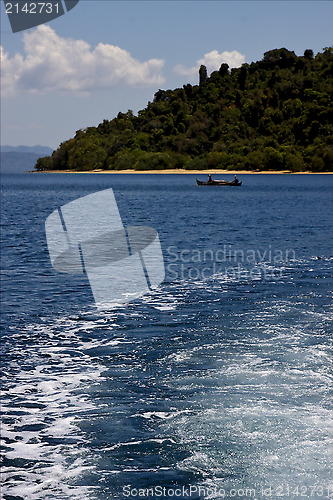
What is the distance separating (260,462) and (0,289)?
51.1 ft

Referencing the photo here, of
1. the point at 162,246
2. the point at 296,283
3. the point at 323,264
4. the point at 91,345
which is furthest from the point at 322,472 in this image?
the point at 162,246

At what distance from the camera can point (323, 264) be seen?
28328 mm

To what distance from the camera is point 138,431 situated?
10.6m

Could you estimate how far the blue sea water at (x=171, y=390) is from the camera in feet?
30.3

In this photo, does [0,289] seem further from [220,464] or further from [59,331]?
[220,464]

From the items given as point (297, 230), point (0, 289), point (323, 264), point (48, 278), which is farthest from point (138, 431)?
point (297, 230)

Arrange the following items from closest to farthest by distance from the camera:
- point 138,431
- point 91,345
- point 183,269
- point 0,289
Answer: point 138,431 < point 91,345 < point 0,289 < point 183,269

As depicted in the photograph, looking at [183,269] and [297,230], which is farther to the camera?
[297,230]

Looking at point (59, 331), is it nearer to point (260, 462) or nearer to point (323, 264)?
point (260, 462)

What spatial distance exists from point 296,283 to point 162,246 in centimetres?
1478

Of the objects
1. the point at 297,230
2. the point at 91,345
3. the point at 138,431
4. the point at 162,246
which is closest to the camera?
the point at 138,431

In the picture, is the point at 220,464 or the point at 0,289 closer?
the point at 220,464

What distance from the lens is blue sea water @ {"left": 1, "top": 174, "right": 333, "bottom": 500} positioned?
30.3 ft

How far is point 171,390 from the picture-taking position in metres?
12.5
